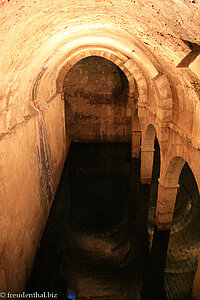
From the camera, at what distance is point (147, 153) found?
845 centimetres

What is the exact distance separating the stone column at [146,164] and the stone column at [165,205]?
245 centimetres

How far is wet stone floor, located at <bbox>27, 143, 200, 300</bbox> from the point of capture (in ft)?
16.6

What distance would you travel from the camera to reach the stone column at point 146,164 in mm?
8453

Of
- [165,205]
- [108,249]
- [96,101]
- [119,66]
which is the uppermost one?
[119,66]

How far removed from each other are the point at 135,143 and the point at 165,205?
16.6 feet

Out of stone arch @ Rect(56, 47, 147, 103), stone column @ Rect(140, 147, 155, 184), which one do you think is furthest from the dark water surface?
stone arch @ Rect(56, 47, 147, 103)

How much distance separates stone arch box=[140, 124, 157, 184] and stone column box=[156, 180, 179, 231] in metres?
2.45

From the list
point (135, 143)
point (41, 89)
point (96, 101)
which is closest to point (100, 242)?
point (41, 89)

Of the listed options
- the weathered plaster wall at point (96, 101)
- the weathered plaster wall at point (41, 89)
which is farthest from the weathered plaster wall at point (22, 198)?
the weathered plaster wall at point (96, 101)

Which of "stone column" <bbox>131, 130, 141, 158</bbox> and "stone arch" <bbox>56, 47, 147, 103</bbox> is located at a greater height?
"stone arch" <bbox>56, 47, 147, 103</bbox>

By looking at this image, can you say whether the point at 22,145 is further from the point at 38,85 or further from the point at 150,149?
the point at 150,149

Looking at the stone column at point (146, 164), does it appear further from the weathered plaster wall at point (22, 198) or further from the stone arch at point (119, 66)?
the weathered plaster wall at point (22, 198)

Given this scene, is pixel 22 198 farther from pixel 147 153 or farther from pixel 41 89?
pixel 147 153

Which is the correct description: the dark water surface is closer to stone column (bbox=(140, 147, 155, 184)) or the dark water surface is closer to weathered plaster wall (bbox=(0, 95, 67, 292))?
stone column (bbox=(140, 147, 155, 184))
